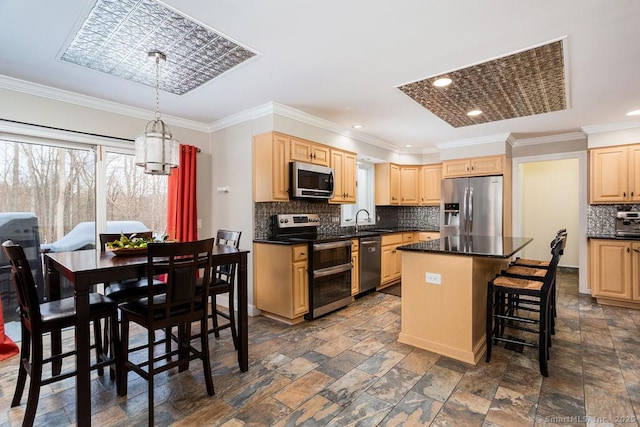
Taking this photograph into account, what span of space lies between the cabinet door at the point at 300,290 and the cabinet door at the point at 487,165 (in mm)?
3385

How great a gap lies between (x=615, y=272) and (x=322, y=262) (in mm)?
3892

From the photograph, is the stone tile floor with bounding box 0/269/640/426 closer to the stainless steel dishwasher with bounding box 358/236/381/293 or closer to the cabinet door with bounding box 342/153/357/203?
the stainless steel dishwasher with bounding box 358/236/381/293

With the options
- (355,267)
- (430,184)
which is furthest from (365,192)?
(355,267)

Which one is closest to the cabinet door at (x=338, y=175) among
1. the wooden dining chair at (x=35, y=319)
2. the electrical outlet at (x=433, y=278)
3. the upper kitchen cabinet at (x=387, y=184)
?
the upper kitchen cabinet at (x=387, y=184)

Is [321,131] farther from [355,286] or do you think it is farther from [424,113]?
[355,286]

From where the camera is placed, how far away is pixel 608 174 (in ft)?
14.6

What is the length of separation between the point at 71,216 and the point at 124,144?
3.14 ft

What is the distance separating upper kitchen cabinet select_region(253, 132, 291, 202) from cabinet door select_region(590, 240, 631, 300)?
168 inches

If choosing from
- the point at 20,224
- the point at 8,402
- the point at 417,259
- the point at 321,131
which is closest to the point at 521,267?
the point at 417,259

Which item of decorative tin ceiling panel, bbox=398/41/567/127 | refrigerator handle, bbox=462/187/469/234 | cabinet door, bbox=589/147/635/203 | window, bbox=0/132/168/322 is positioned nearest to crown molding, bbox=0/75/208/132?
window, bbox=0/132/168/322

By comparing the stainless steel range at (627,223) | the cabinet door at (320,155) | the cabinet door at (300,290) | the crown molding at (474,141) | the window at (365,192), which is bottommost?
the cabinet door at (300,290)

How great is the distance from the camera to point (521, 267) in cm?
338

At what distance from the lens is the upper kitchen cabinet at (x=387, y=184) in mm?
5848

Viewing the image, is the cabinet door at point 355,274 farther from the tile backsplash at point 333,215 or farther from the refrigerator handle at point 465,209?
the refrigerator handle at point 465,209
